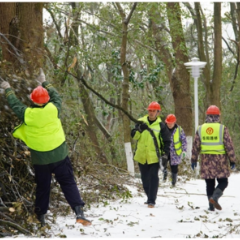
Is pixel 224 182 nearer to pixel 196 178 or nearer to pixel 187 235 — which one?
pixel 187 235

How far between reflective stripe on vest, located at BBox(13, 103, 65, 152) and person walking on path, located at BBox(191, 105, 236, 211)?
3.17 metres

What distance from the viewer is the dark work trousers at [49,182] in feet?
21.4

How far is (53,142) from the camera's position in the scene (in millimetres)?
6465

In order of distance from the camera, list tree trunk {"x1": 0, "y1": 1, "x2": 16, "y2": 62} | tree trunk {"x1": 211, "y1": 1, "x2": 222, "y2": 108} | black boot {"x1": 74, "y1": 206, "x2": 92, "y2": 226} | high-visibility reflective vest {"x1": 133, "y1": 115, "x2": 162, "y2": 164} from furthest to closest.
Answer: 1. tree trunk {"x1": 211, "y1": 1, "x2": 222, "y2": 108}
2. high-visibility reflective vest {"x1": 133, "y1": 115, "x2": 162, "y2": 164}
3. tree trunk {"x1": 0, "y1": 1, "x2": 16, "y2": 62}
4. black boot {"x1": 74, "y1": 206, "x2": 92, "y2": 226}

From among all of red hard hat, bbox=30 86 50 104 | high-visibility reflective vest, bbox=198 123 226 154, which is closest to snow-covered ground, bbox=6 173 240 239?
high-visibility reflective vest, bbox=198 123 226 154

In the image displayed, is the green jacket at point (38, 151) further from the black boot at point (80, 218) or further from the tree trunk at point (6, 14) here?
the tree trunk at point (6, 14)

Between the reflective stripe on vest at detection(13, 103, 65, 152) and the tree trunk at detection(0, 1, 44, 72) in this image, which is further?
the tree trunk at detection(0, 1, 44, 72)

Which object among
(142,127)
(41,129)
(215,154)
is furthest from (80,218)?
(215,154)

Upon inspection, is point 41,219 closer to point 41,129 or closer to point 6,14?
point 41,129

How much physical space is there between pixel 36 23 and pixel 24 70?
5.04 ft

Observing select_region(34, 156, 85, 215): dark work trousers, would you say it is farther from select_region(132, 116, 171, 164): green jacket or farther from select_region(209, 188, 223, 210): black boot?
select_region(209, 188, 223, 210): black boot

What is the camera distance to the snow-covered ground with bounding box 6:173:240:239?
251 inches

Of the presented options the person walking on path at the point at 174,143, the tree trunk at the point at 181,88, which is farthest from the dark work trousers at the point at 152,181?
the tree trunk at the point at 181,88

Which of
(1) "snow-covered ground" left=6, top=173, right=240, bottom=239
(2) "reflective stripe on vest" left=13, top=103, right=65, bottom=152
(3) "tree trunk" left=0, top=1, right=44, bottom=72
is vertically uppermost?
(3) "tree trunk" left=0, top=1, right=44, bottom=72
